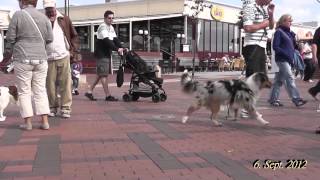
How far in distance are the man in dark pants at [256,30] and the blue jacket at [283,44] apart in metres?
2.00

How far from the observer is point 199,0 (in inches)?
1658

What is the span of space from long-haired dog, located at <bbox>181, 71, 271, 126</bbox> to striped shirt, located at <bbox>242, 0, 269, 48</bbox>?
3.50 ft

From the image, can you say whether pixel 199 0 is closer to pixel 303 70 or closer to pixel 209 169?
pixel 303 70

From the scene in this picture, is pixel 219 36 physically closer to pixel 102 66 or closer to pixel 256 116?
pixel 102 66

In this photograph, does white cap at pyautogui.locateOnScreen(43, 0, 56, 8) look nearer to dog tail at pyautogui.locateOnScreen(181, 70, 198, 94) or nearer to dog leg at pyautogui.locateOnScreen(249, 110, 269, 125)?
dog tail at pyautogui.locateOnScreen(181, 70, 198, 94)

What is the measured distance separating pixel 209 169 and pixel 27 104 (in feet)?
11.4

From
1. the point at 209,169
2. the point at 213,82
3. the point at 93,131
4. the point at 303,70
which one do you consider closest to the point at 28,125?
the point at 93,131

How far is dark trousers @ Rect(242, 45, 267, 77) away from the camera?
966 cm

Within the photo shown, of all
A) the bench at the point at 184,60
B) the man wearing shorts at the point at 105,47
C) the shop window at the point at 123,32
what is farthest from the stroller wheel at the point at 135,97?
the shop window at the point at 123,32

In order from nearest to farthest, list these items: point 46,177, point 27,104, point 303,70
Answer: point 46,177, point 27,104, point 303,70

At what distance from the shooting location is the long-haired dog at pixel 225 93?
28.3 ft

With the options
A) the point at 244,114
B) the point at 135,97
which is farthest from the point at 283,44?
the point at 135,97

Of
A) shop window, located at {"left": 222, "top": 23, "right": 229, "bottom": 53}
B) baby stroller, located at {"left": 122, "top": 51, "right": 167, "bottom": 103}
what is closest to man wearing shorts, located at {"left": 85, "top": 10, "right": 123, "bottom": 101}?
baby stroller, located at {"left": 122, "top": 51, "right": 167, "bottom": 103}

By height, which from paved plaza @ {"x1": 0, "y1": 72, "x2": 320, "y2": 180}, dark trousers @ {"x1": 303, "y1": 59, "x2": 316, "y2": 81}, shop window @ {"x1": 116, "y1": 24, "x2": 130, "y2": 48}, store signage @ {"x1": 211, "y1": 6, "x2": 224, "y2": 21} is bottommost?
paved plaza @ {"x1": 0, "y1": 72, "x2": 320, "y2": 180}
